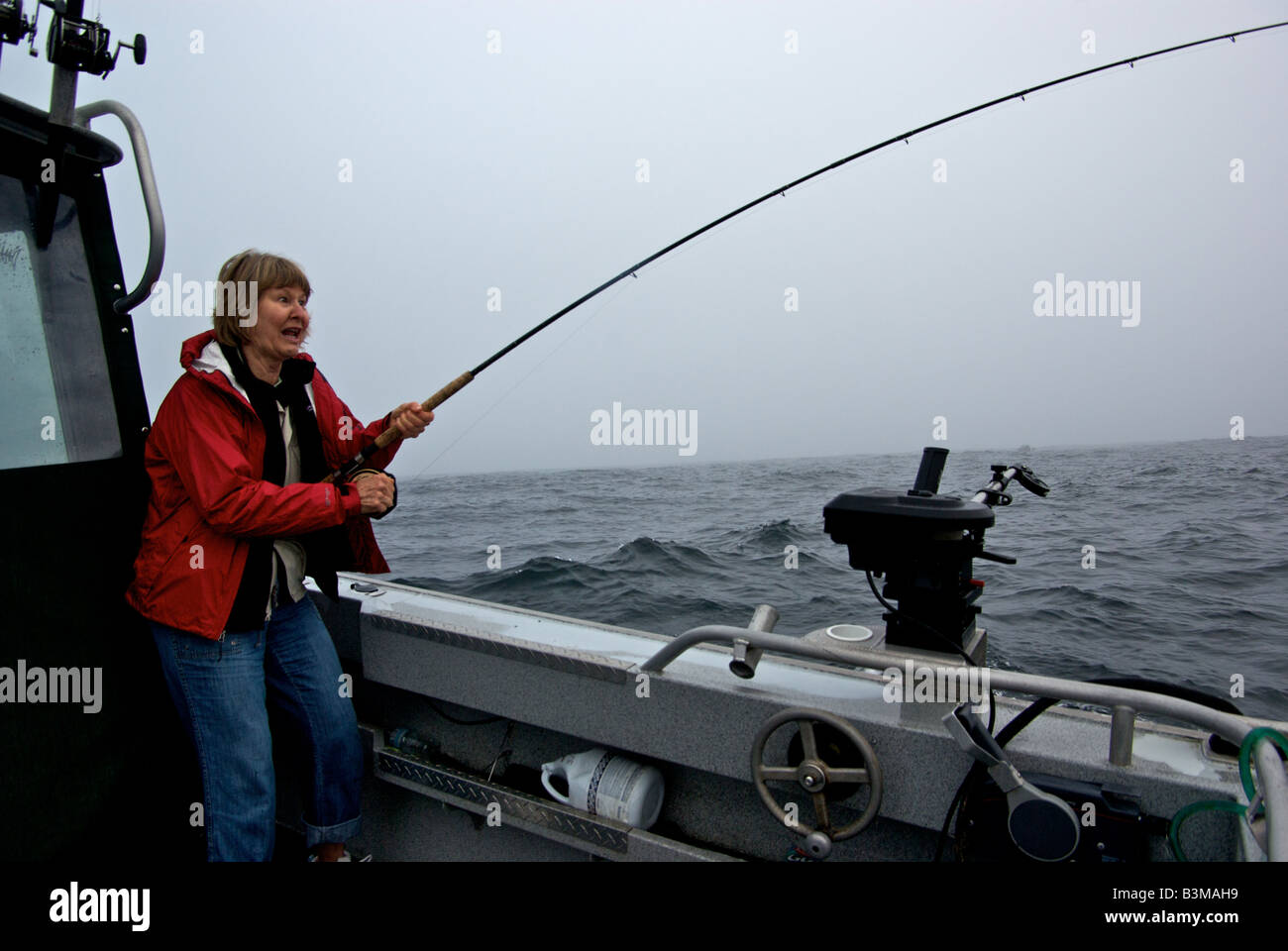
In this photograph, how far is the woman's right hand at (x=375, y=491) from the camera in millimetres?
1916

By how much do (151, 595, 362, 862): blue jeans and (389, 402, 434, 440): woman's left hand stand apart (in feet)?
1.98

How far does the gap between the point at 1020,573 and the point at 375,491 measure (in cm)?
542

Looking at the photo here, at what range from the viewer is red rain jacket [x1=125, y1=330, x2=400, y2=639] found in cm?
171

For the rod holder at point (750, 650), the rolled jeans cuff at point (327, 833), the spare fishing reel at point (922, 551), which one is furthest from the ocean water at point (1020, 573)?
the rod holder at point (750, 650)

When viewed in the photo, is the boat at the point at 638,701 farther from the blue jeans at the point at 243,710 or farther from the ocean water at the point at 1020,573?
the ocean water at the point at 1020,573

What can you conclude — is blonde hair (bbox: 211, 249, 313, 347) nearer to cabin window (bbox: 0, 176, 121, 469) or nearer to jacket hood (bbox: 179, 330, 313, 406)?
jacket hood (bbox: 179, 330, 313, 406)

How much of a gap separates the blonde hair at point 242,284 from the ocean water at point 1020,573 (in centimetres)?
174

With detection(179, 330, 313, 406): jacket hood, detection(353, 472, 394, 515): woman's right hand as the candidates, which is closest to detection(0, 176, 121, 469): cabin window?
detection(179, 330, 313, 406): jacket hood

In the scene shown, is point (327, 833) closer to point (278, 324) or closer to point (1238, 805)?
point (278, 324)
